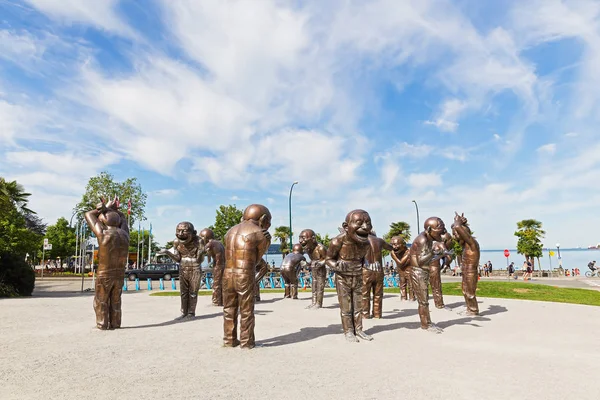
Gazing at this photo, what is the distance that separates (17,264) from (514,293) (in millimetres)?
20158

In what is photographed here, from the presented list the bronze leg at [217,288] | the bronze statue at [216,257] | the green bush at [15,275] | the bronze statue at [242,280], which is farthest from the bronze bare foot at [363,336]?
the green bush at [15,275]

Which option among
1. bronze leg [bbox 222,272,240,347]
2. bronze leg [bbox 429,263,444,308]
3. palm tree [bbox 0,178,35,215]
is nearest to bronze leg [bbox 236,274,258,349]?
bronze leg [bbox 222,272,240,347]

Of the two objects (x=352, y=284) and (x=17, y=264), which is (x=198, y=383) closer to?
(x=352, y=284)

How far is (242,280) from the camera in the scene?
6.71m

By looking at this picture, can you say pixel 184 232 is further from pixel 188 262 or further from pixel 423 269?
pixel 423 269

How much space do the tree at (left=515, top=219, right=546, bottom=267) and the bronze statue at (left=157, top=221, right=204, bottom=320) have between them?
3743 centimetres

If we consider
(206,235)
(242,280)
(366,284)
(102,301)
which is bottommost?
(102,301)

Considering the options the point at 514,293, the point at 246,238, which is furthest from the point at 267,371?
the point at 514,293

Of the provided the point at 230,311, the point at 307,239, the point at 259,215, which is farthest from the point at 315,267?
the point at 230,311

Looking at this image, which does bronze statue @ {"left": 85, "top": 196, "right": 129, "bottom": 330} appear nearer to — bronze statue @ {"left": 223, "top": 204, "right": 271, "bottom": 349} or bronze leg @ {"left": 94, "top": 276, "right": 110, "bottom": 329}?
bronze leg @ {"left": 94, "top": 276, "right": 110, "bottom": 329}

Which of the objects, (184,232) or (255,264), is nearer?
(255,264)

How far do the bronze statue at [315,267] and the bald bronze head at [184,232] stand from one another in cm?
361

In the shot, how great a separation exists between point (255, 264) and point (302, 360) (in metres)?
1.79

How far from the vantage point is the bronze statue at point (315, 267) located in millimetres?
12375
